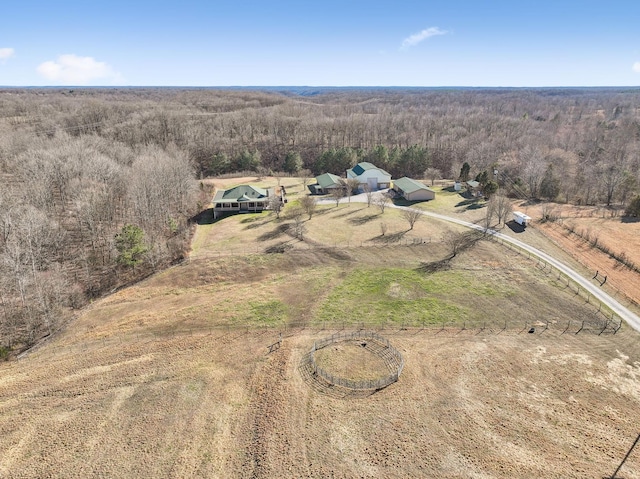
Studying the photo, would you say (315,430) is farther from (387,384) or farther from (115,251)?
(115,251)

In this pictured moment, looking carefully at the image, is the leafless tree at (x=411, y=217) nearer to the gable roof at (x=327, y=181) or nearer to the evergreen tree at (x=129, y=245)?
the gable roof at (x=327, y=181)

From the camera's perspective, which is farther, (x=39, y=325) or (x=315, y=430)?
(x=39, y=325)

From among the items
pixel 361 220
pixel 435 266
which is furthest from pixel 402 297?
pixel 361 220

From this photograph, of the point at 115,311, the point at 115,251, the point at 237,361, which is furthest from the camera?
the point at 115,251

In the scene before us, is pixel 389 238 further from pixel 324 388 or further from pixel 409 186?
pixel 324 388

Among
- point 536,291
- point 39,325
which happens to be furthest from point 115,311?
point 536,291

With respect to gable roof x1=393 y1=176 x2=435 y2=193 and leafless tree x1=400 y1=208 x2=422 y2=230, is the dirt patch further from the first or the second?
gable roof x1=393 y1=176 x2=435 y2=193

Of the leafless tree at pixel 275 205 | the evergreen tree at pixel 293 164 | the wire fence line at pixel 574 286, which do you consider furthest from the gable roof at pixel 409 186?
the evergreen tree at pixel 293 164
